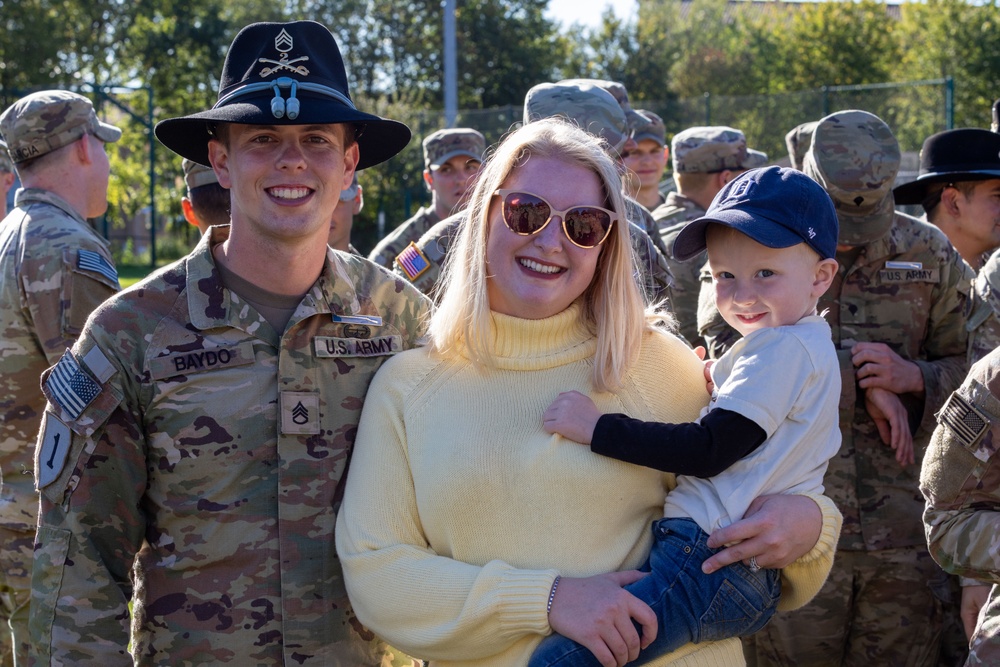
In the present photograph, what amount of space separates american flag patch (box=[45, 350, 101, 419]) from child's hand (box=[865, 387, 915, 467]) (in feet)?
9.62

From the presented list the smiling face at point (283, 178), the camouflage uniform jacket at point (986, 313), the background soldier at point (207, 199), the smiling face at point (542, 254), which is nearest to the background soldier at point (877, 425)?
the camouflage uniform jacket at point (986, 313)

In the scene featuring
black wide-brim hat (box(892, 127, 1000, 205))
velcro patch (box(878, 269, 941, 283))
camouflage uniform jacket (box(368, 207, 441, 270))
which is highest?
black wide-brim hat (box(892, 127, 1000, 205))

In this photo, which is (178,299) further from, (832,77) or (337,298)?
(832,77)

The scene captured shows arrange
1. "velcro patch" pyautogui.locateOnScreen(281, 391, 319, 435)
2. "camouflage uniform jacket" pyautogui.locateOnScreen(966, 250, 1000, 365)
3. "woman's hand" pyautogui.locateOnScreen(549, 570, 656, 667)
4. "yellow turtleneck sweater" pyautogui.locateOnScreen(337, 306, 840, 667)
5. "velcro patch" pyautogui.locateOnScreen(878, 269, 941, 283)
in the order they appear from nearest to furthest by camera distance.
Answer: "woman's hand" pyautogui.locateOnScreen(549, 570, 656, 667)
"yellow turtleneck sweater" pyautogui.locateOnScreen(337, 306, 840, 667)
"velcro patch" pyautogui.locateOnScreen(281, 391, 319, 435)
"camouflage uniform jacket" pyautogui.locateOnScreen(966, 250, 1000, 365)
"velcro patch" pyautogui.locateOnScreen(878, 269, 941, 283)

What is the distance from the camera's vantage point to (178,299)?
2.67 meters

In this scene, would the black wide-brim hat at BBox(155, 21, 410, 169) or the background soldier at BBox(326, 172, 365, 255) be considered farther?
the background soldier at BBox(326, 172, 365, 255)

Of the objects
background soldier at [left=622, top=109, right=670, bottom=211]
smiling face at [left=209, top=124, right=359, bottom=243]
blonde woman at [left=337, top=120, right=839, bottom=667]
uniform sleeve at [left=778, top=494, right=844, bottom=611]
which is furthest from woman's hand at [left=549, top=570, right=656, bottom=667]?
background soldier at [left=622, top=109, right=670, bottom=211]

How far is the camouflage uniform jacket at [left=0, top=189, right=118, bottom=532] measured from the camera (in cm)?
421

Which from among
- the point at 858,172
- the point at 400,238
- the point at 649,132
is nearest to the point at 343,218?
the point at 400,238

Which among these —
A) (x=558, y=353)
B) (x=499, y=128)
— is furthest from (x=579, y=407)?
(x=499, y=128)

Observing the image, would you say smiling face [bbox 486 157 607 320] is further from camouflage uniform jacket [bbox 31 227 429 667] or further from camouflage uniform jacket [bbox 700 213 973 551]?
camouflage uniform jacket [bbox 700 213 973 551]

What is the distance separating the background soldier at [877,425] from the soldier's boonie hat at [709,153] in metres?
2.36

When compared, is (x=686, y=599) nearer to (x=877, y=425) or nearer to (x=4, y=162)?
(x=877, y=425)

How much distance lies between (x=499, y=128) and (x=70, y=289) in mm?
17147
